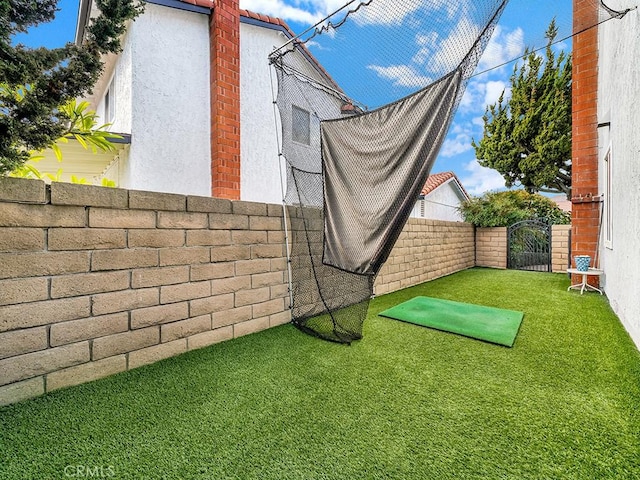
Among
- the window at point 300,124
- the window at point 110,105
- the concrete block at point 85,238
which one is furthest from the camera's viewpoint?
the window at point 110,105

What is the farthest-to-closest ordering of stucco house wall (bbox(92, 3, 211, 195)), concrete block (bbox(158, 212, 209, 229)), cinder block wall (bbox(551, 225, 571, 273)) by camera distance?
cinder block wall (bbox(551, 225, 571, 273)), stucco house wall (bbox(92, 3, 211, 195)), concrete block (bbox(158, 212, 209, 229))

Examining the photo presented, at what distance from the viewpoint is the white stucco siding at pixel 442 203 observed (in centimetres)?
1175

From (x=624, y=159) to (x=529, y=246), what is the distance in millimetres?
5423

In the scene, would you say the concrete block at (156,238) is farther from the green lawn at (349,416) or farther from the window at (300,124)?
the window at (300,124)

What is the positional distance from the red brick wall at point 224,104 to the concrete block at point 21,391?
147 inches

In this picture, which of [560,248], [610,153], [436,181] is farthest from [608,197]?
[436,181]

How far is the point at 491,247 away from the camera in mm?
7852

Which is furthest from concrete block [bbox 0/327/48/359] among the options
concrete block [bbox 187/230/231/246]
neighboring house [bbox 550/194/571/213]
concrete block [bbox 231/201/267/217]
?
neighboring house [bbox 550/194/571/213]

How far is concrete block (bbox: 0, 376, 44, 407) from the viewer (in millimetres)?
1486

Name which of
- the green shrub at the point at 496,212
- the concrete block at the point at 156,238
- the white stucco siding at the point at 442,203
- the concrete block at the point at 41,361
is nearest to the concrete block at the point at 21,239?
the concrete block at the point at 156,238

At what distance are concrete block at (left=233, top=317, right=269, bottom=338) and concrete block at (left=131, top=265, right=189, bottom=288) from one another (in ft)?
2.21

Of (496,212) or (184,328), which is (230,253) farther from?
(496,212)

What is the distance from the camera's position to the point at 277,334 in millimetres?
2639

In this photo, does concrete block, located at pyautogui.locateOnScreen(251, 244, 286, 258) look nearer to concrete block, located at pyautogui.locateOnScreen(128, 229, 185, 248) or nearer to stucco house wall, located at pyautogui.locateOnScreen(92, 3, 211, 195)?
concrete block, located at pyautogui.locateOnScreen(128, 229, 185, 248)
